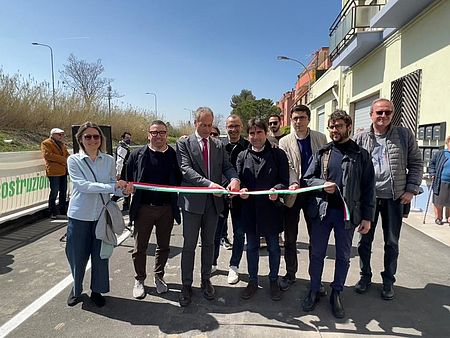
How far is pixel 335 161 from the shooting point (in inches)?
130

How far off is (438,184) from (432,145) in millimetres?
1590

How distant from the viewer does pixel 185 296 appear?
350cm

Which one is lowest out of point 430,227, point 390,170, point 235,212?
point 430,227

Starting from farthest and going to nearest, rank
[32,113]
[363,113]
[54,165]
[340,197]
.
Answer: [32,113] < [363,113] < [54,165] < [340,197]

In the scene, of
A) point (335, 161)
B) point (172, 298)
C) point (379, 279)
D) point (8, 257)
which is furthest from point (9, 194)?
point (379, 279)

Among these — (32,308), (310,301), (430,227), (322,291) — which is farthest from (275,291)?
(430,227)

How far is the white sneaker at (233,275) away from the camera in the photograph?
3986 mm

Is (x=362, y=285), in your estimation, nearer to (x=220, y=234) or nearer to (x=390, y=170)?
(x=390, y=170)

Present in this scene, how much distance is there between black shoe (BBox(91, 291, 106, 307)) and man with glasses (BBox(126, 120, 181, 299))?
336 millimetres

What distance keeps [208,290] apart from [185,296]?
0.89ft

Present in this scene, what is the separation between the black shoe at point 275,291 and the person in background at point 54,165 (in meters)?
5.58

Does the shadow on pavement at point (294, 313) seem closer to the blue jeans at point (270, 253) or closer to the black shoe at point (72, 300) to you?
Result: the black shoe at point (72, 300)

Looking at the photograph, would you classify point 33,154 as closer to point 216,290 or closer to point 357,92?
point 216,290

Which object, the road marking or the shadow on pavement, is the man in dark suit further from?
the road marking
